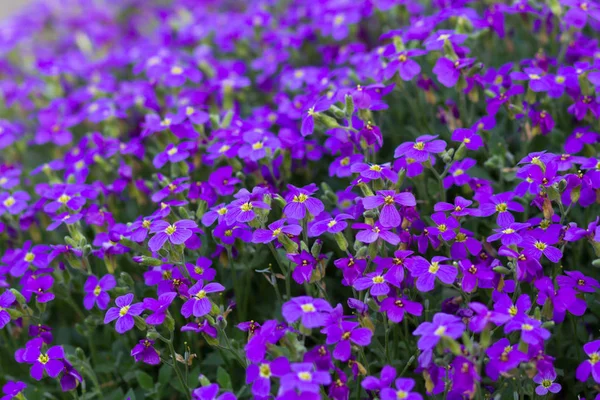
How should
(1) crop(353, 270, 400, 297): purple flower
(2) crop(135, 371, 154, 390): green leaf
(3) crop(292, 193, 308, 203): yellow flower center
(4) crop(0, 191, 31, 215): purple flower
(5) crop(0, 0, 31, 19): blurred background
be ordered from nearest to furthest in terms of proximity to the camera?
Answer: (1) crop(353, 270, 400, 297): purple flower → (3) crop(292, 193, 308, 203): yellow flower center → (2) crop(135, 371, 154, 390): green leaf → (4) crop(0, 191, 31, 215): purple flower → (5) crop(0, 0, 31, 19): blurred background

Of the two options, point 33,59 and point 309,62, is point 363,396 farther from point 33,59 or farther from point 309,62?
point 33,59

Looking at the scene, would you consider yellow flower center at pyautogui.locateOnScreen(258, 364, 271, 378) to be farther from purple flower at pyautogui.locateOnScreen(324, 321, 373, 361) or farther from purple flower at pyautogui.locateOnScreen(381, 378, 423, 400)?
purple flower at pyautogui.locateOnScreen(381, 378, 423, 400)

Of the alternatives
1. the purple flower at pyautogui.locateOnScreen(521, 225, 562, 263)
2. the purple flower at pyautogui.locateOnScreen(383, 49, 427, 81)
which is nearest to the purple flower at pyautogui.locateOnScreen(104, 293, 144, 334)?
the purple flower at pyautogui.locateOnScreen(521, 225, 562, 263)

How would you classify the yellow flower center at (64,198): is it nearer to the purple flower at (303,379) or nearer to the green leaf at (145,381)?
the green leaf at (145,381)

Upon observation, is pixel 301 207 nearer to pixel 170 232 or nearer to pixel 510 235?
pixel 170 232

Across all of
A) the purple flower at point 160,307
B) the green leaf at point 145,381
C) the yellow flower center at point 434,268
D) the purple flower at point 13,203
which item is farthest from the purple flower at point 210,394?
the purple flower at point 13,203

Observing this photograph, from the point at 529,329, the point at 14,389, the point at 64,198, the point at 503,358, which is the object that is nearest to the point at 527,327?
the point at 529,329
